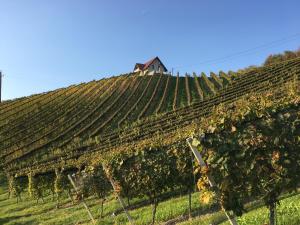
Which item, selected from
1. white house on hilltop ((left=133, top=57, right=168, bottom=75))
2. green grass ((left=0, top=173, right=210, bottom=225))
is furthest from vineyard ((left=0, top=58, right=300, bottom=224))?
white house on hilltop ((left=133, top=57, right=168, bottom=75))

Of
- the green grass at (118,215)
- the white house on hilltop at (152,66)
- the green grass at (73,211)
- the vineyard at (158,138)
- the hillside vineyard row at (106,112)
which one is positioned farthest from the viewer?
the white house on hilltop at (152,66)

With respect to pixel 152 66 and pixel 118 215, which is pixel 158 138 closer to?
pixel 118 215

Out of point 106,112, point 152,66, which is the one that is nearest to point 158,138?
point 106,112

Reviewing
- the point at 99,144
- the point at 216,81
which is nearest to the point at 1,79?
the point at 216,81

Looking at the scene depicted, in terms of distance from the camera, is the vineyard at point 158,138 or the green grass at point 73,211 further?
the green grass at point 73,211

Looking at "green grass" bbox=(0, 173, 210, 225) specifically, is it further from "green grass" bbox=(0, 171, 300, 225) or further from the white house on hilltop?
the white house on hilltop

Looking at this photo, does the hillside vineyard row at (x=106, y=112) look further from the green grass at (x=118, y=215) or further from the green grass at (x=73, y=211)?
the green grass at (x=118, y=215)

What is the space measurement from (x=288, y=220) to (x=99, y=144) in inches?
1354

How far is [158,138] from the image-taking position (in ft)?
64.5

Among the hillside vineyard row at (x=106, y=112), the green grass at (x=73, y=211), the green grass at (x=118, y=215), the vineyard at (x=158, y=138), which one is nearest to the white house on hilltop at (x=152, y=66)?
the vineyard at (x=158, y=138)

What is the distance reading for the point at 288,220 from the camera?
9414mm

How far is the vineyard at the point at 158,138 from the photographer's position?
8.18 meters

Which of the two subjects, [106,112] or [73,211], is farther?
[106,112]

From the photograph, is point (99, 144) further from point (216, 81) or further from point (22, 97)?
point (22, 97)
